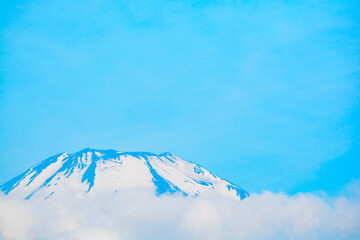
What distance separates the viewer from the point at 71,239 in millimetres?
98625

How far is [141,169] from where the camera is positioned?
402ft

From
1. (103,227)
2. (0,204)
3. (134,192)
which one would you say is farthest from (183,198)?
(0,204)

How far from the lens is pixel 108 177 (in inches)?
4604

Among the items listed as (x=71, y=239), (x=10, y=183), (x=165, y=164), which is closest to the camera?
(x=71, y=239)

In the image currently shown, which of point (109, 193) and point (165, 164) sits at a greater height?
point (165, 164)

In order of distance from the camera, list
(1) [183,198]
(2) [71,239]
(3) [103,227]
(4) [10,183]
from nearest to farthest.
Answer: (2) [71,239]
(3) [103,227]
(1) [183,198]
(4) [10,183]

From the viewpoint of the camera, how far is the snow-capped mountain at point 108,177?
116 m

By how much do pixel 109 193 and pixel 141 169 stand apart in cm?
1184

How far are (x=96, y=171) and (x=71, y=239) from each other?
23401 millimetres

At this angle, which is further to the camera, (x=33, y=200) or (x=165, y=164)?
(x=165, y=164)

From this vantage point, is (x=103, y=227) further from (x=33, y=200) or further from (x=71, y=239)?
(x=33, y=200)

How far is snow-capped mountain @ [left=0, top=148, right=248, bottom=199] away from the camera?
115750mm

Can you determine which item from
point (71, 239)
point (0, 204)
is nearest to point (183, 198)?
point (71, 239)

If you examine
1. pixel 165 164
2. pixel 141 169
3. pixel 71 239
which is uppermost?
pixel 165 164
